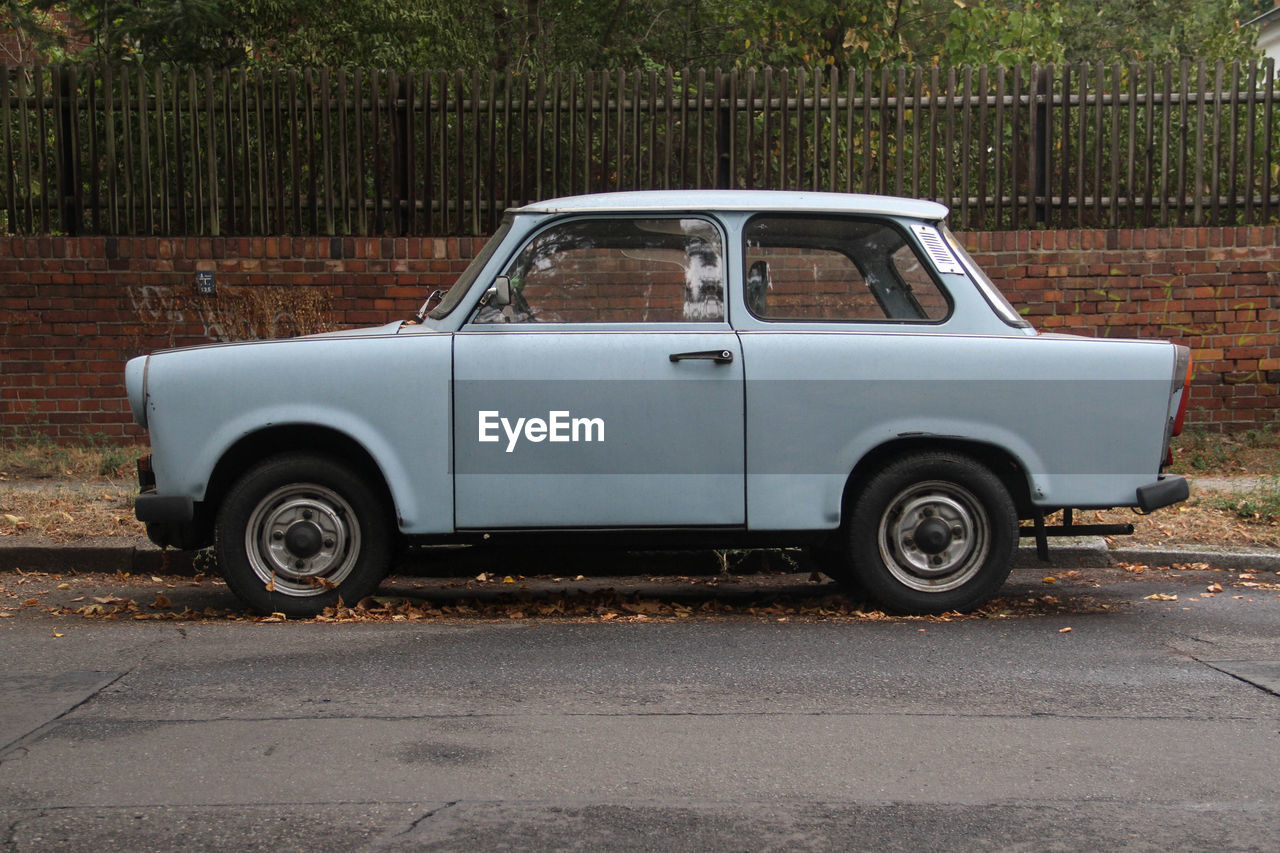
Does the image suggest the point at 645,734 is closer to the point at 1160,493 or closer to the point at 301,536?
the point at 301,536

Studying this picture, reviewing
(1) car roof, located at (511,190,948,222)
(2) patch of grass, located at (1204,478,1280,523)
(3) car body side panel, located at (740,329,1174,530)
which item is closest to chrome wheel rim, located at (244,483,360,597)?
(1) car roof, located at (511,190,948,222)

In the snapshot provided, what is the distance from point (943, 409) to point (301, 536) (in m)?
2.78

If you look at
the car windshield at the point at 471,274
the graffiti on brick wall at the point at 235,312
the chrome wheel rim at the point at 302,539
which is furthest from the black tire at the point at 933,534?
the graffiti on brick wall at the point at 235,312

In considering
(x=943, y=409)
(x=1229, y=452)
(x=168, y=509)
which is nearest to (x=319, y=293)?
(x=168, y=509)

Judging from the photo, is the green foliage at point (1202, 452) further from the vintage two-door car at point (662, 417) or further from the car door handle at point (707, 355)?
the car door handle at point (707, 355)

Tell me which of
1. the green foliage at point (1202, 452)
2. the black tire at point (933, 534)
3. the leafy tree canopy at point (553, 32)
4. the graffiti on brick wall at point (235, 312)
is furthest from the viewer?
the leafy tree canopy at point (553, 32)

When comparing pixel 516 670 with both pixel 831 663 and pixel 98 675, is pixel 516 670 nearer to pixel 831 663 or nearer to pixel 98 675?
pixel 831 663

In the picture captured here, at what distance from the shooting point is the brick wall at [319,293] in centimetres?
1039

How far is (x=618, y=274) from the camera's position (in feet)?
19.2

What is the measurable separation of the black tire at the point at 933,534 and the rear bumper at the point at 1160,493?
0.54 metres

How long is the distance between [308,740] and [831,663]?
6.49 ft

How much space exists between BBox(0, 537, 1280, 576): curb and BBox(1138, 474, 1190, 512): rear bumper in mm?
1512

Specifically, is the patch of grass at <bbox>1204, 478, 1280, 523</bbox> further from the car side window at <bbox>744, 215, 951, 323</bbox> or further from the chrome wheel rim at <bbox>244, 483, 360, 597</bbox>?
the chrome wheel rim at <bbox>244, 483, 360, 597</bbox>

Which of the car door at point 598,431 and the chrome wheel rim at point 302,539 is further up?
the car door at point 598,431
